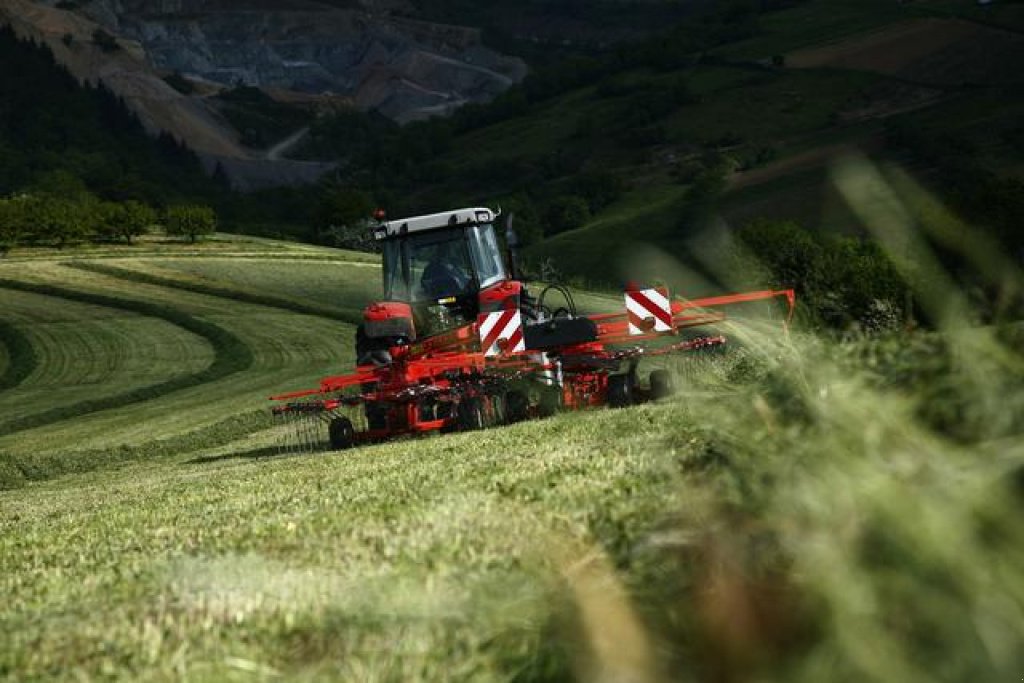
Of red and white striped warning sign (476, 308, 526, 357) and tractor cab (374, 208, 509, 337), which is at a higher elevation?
tractor cab (374, 208, 509, 337)

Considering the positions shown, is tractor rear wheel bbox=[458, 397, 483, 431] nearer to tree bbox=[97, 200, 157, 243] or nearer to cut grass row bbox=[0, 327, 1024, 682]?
cut grass row bbox=[0, 327, 1024, 682]

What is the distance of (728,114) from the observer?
526ft

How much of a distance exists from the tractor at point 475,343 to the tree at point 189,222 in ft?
281

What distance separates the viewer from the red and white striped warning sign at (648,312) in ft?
60.8

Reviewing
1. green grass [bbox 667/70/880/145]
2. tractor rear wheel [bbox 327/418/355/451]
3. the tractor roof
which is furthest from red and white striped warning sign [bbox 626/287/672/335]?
green grass [bbox 667/70/880/145]

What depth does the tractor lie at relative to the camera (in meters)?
17.6

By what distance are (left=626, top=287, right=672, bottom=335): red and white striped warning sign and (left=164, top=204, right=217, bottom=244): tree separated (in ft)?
290

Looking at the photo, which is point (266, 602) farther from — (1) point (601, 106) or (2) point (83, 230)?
(1) point (601, 106)

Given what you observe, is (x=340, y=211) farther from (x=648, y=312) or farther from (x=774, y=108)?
(x=648, y=312)

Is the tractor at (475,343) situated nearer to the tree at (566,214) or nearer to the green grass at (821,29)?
the tree at (566,214)

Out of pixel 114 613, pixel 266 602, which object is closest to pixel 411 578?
pixel 266 602

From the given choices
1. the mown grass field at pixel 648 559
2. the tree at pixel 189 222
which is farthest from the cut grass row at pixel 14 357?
the tree at pixel 189 222

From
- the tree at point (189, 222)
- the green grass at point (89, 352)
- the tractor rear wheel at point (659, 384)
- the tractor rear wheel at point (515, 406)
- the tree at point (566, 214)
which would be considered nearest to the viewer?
the tractor rear wheel at point (515, 406)

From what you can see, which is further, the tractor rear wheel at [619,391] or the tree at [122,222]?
the tree at [122,222]
